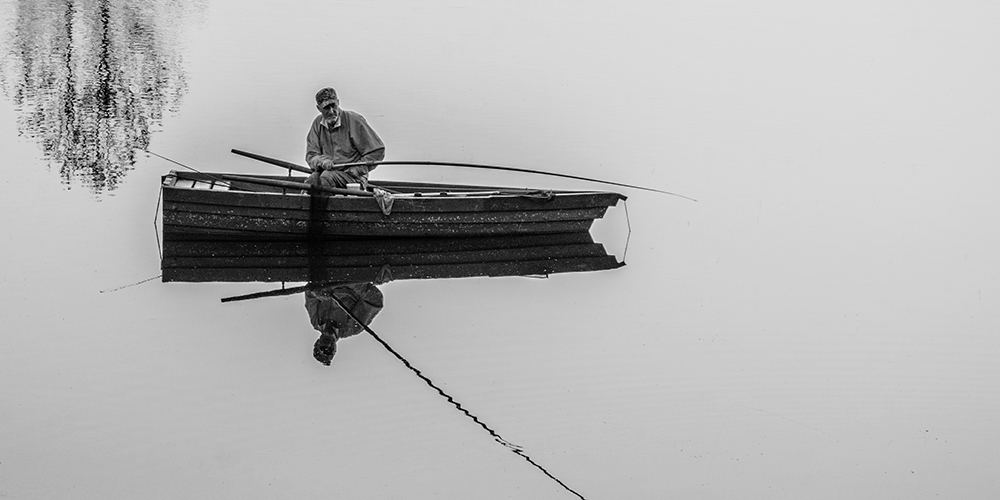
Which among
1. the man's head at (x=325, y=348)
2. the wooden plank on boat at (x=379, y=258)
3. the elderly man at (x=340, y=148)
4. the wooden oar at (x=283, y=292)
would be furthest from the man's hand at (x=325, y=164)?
the man's head at (x=325, y=348)

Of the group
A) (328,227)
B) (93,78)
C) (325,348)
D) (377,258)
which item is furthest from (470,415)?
(93,78)

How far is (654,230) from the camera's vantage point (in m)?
7.79

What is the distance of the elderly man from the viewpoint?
7.70m

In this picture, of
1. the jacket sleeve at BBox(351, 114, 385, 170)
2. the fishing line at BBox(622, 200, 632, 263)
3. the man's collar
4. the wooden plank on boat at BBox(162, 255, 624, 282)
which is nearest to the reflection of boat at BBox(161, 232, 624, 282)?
the wooden plank on boat at BBox(162, 255, 624, 282)

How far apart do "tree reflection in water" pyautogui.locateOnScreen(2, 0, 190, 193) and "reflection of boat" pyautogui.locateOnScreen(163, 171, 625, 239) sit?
1.11m

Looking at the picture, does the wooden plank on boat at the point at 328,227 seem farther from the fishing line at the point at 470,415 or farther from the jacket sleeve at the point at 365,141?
the fishing line at the point at 470,415

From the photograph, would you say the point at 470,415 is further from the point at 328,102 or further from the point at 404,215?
the point at 328,102

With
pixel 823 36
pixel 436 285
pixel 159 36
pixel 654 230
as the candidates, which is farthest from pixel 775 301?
pixel 159 36

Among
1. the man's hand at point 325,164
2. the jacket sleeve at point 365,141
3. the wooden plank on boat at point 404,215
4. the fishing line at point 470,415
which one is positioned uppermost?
the jacket sleeve at point 365,141

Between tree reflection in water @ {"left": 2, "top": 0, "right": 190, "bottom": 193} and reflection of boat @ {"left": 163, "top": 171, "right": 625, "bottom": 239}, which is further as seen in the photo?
tree reflection in water @ {"left": 2, "top": 0, "right": 190, "bottom": 193}

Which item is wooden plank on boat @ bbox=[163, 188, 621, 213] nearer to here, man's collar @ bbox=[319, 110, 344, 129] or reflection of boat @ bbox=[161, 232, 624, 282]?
reflection of boat @ bbox=[161, 232, 624, 282]

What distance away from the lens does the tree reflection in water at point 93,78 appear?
8789mm

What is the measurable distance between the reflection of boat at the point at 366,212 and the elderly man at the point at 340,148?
0.76ft

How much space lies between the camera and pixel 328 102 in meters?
7.51
